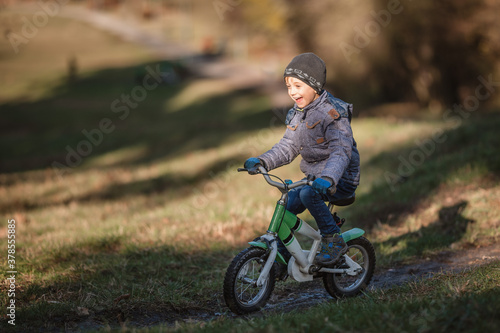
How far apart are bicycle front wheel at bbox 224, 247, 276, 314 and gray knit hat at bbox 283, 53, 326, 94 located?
1.64 meters

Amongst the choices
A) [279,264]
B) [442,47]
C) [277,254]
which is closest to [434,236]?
[279,264]

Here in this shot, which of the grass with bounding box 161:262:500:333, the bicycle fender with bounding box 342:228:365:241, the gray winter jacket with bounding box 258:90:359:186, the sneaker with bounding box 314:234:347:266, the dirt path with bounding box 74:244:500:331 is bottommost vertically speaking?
the grass with bounding box 161:262:500:333

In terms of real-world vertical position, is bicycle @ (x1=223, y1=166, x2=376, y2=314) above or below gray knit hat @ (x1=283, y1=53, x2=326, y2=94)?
below

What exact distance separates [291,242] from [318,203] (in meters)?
0.48

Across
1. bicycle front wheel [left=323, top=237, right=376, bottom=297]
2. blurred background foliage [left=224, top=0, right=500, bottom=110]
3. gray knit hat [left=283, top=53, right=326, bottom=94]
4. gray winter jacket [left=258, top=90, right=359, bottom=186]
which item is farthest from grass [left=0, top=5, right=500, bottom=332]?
blurred background foliage [left=224, top=0, right=500, bottom=110]

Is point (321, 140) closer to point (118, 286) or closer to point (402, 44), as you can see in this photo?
point (118, 286)

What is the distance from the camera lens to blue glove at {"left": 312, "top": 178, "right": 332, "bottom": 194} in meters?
4.21

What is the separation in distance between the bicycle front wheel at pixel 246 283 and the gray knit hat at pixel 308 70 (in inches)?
64.6

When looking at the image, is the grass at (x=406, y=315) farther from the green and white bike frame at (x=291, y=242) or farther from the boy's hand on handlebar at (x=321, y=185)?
the boy's hand on handlebar at (x=321, y=185)

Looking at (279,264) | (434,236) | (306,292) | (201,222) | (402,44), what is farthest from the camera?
(402,44)

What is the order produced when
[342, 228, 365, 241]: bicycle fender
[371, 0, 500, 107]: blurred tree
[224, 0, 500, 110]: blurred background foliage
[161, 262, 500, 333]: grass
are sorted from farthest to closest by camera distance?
[224, 0, 500, 110]: blurred background foliage → [371, 0, 500, 107]: blurred tree → [342, 228, 365, 241]: bicycle fender → [161, 262, 500, 333]: grass

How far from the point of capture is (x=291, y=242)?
4.81 meters

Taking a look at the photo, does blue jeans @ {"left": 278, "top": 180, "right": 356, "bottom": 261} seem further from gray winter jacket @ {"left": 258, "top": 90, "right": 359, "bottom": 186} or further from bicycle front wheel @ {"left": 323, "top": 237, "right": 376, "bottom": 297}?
bicycle front wheel @ {"left": 323, "top": 237, "right": 376, "bottom": 297}

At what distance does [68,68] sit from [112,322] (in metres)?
46.5
